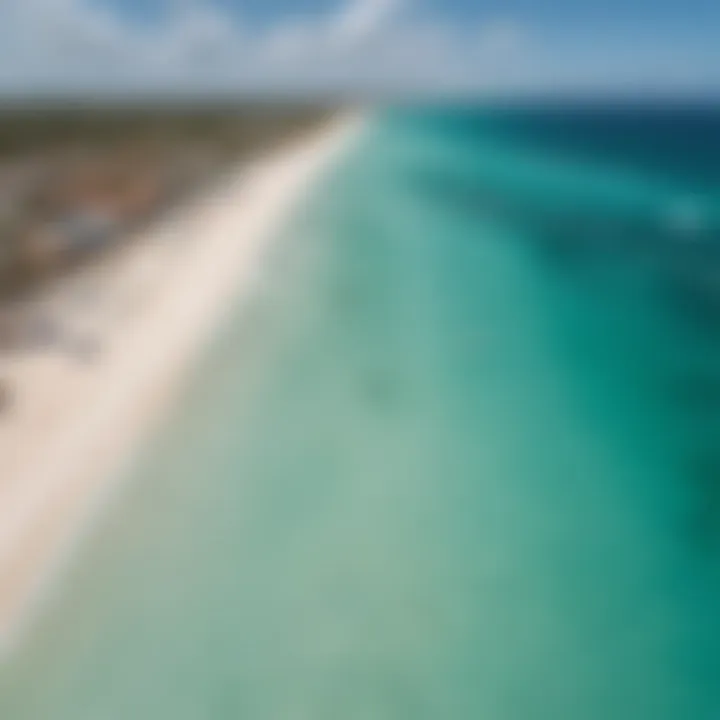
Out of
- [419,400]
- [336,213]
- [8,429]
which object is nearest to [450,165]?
[336,213]

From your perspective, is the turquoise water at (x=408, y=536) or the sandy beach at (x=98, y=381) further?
the sandy beach at (x=98, y=381)

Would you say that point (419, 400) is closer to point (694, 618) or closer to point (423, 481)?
point (423, 481)

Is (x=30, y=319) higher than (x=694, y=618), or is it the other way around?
(x=30, y=319)

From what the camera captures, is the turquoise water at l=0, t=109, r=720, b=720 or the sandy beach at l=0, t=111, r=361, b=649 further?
the sandy beach at l=0, t=111, r=361, b=649

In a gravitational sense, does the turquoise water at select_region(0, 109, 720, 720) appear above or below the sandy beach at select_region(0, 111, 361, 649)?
below

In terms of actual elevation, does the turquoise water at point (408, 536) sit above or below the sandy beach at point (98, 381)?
below
